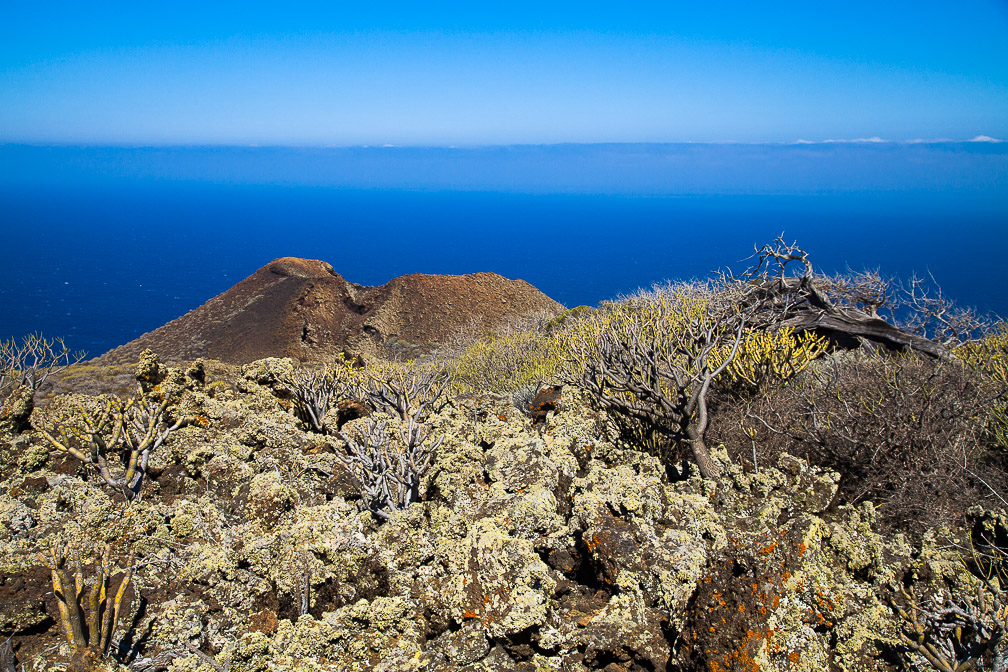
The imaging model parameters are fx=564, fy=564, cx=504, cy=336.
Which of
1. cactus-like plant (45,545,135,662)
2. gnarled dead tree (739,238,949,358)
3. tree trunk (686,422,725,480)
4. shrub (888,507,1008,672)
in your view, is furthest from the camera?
gnarled dead tree (739,238,949,358)

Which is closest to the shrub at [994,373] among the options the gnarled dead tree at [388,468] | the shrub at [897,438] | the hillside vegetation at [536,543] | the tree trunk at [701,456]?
the hillside vegetation at [536,543]

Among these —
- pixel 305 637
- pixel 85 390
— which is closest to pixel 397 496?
pixel 305 637

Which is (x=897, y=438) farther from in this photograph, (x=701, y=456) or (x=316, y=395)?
(x=316, y=395)

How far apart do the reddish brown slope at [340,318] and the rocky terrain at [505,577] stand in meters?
25.2

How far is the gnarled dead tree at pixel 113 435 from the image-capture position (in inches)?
228

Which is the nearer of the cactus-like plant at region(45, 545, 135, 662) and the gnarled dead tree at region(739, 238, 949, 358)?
the cactus-like plant at region(45, 545, 135, 662)

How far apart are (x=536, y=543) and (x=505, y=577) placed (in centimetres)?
50

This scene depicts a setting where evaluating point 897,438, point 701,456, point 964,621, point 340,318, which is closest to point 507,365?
point 701,456

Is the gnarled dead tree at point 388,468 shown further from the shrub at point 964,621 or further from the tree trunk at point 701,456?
the shrub at point 964,621

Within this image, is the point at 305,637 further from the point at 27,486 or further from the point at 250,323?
the point at 250,323

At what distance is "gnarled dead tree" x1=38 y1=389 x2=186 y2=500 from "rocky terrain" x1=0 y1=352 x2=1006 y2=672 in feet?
2.72

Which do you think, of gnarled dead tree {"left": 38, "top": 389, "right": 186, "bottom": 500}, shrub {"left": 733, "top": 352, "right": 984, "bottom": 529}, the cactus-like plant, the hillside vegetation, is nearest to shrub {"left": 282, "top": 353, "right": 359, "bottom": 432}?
the hillside vegetation

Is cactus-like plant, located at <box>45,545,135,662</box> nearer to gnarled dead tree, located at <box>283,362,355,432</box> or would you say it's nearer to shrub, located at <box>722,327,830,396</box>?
gnarled dead tree, located at <box>283,362,355,432</box>

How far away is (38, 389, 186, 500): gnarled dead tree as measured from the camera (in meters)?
5.80
